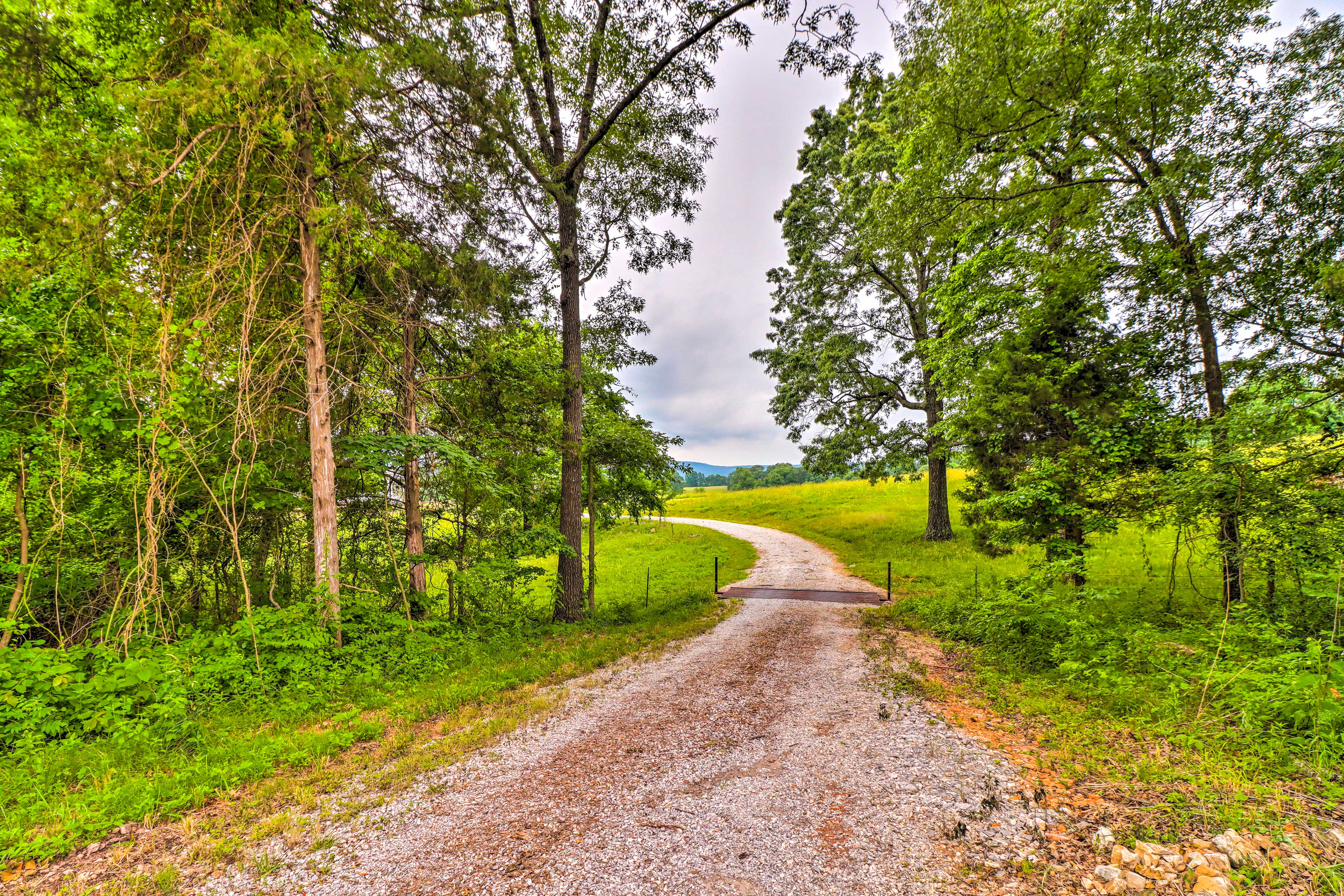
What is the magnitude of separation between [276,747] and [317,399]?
418 cm

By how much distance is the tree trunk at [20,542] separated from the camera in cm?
467

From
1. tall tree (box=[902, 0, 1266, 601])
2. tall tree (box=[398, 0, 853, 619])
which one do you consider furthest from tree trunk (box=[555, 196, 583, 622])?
tall tree (box=[902, 0, 1266, 601])

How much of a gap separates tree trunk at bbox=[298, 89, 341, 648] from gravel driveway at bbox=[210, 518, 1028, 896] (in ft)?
12.5

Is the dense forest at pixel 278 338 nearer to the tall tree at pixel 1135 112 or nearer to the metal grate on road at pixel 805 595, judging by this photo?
the tall tree at pixel 1135 112

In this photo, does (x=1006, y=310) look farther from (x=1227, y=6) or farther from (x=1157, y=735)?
(x=1157, y=735)

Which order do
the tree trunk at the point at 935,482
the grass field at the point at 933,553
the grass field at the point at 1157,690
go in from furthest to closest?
the tree trunk at the point at 935,482, the grass field at the point at 933,553, the grass field at the point at 1157,690

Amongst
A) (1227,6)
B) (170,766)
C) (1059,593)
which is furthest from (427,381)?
(1227,6)

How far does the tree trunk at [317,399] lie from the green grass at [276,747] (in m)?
1.57

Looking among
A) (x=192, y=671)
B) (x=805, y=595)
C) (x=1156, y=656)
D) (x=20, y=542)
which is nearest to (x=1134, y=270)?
(x=1156, y=656)

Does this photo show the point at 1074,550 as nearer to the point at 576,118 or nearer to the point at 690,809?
the point at 690,809

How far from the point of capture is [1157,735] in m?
4.11

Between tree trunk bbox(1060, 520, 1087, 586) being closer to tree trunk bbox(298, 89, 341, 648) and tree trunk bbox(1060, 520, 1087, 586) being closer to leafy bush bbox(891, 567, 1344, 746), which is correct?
leafy bush bbox(891, 567, 1344, 746)

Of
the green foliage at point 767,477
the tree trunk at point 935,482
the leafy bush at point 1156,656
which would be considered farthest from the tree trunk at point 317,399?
the green foliage at point 767,477

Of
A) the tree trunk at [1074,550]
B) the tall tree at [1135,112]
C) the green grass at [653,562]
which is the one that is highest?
the tall tree at [1135,112]
